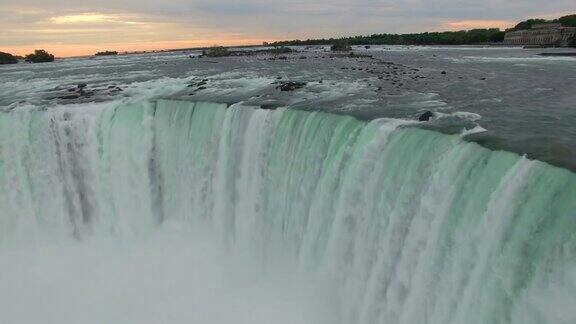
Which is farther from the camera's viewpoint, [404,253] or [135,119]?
[135,119]

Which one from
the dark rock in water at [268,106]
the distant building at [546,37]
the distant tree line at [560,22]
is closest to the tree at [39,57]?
the dark rock in water at [268,106]

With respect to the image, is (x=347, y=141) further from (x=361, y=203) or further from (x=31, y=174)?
(x=31, y=174)

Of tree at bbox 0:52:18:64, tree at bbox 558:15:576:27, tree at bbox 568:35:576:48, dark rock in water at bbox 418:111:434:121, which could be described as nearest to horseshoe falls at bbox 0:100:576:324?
dark rock in water at bbox 418:111:434:121

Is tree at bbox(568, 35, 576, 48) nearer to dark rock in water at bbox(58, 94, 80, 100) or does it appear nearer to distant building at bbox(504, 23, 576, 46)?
distant building at bbox(504, 23, 576, 46)

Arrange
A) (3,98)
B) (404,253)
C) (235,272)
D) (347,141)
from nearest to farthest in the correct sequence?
(404,253) → (347,141) → (235,272) → (3,98)

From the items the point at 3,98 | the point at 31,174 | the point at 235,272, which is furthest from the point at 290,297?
the point at 3,98

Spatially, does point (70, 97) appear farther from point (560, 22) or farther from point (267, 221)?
point (560, 22)
